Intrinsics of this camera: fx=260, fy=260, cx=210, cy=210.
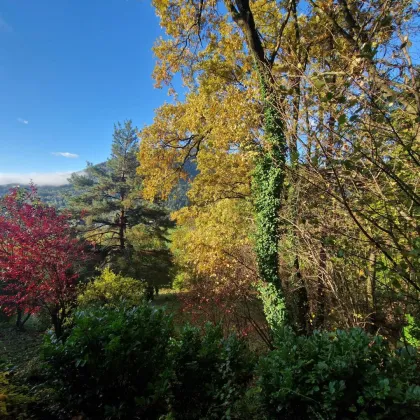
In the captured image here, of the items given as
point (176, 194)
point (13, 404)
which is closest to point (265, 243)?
point (13, 404)

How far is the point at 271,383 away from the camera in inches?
93.0

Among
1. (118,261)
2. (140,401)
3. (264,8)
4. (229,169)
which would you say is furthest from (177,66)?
(118,261)

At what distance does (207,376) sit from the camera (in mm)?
2961

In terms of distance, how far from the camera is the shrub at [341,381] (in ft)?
6.40

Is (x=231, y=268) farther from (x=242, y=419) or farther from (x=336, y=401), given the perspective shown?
(x=336, y=401)

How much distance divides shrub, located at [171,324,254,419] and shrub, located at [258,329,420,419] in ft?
1.76

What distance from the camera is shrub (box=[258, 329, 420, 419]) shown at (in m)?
1.95

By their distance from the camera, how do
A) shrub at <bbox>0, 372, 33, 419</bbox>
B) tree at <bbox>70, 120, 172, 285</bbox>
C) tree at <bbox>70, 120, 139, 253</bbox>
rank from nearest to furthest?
shrub at <bbox>0, 372, 33, 419</bbox> → tree at <bbox>70, 120, 172, 285</bbox> → tree at <bbox>70, 120, 139, 253</bbox>

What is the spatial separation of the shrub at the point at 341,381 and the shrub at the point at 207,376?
537 mm

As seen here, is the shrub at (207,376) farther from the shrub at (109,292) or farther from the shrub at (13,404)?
the shrub at (109,292)

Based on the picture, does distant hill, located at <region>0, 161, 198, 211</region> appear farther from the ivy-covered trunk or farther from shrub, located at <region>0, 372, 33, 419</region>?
shrub, located at <region>0, 372, 33, 419</region>

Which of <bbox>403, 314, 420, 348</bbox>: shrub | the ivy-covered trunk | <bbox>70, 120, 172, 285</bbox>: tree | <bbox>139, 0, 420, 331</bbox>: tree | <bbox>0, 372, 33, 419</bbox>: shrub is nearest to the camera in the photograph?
<bbox>403, 314, 420, 348</bbox>: shrub

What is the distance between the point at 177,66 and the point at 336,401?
882 centimetres

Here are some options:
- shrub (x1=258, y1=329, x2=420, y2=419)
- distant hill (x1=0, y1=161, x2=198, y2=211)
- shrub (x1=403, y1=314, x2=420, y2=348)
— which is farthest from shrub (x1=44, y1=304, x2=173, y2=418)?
distant hill (x1=0, y1=161, x2=198, y2=211)
